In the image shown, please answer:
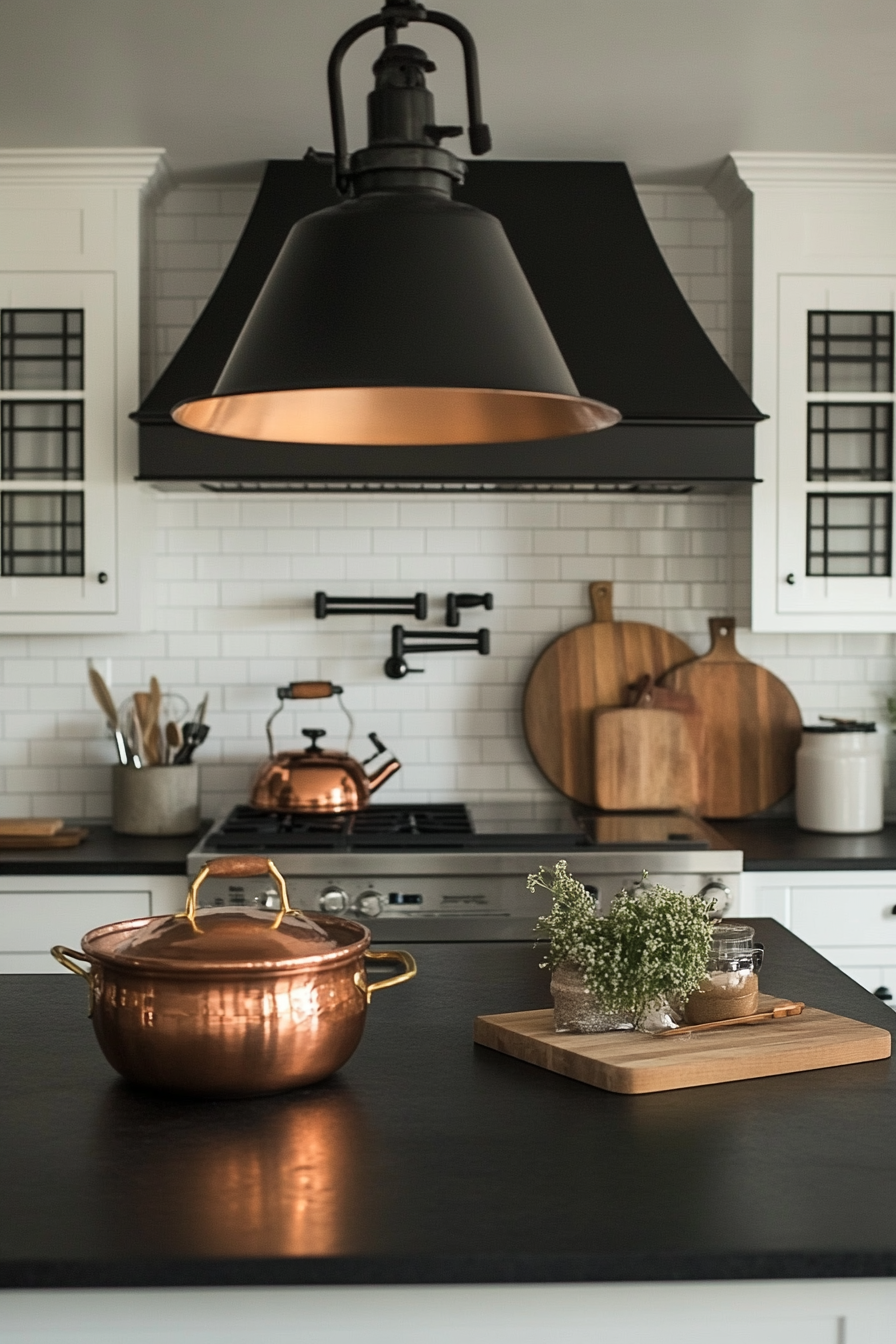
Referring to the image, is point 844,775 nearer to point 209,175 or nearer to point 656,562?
point 656,562

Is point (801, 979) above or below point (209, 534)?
below

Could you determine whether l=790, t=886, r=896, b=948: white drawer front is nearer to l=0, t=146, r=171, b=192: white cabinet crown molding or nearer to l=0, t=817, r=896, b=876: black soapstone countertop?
l=0, t=817, r=896, b=876: black soapstone countertop

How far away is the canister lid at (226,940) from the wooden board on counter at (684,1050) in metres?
0.28

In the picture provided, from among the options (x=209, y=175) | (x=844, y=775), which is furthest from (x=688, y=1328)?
(x=209, y=175)

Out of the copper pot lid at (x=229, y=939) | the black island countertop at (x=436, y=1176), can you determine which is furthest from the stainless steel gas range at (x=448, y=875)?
the copper pot lid at (x=229, y=939)

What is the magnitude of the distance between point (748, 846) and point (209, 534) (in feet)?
5.96

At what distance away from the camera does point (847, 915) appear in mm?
3623

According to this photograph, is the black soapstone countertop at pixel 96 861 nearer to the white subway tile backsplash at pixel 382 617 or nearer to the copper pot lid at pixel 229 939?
the white subway tile backsplash at pixel 382 617

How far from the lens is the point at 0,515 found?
3.88m

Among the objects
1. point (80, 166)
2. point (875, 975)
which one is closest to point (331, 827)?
point (875, 975)

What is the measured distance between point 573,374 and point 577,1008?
231 centimetres

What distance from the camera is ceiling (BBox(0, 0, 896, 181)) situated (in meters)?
2.99

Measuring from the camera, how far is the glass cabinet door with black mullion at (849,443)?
392cm

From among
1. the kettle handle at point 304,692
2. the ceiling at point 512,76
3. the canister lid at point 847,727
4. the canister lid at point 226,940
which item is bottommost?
the canister lid at point 226,940
